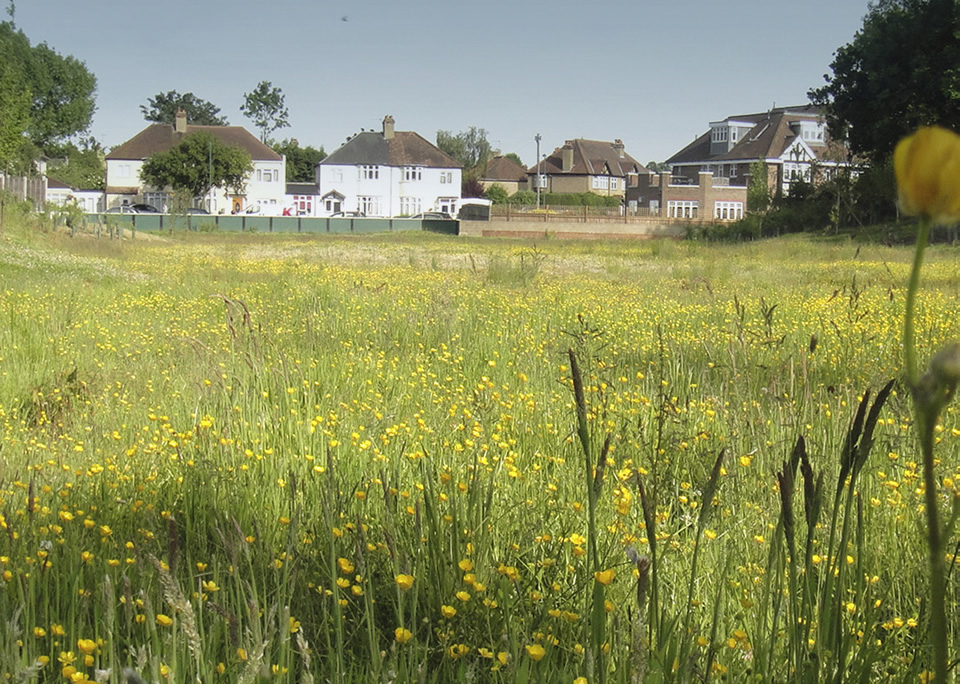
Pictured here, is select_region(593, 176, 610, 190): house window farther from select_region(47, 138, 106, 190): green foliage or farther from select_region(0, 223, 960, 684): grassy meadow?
select_region(0, 223, 960, 684): grassy meadow

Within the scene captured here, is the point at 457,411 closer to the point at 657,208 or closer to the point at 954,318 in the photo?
the point at 954,318

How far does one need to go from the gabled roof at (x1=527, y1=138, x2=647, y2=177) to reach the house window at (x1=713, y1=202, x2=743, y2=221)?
19.1m

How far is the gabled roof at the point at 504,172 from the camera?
10425 centimetres

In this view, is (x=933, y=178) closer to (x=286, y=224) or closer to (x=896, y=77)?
(x=896, y=77)

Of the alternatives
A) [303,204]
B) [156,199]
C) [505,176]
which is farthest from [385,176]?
[505,176]

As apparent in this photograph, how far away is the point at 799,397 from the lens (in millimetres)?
4727

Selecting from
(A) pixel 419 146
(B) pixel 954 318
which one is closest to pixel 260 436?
(B) pixel 954 318

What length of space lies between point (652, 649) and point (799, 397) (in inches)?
125

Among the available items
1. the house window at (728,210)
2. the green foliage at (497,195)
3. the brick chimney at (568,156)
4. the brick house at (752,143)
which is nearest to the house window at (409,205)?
the green foliage at (497,195)

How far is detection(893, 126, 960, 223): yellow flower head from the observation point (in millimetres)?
612

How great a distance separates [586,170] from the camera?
95.9m

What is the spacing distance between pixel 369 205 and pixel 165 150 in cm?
1884

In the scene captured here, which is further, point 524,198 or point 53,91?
point 524,198

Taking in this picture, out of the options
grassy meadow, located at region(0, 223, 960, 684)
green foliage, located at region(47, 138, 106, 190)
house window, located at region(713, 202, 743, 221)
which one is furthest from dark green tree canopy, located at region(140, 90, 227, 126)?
grassy meadow, located at region(0, 223, 960, 684)
